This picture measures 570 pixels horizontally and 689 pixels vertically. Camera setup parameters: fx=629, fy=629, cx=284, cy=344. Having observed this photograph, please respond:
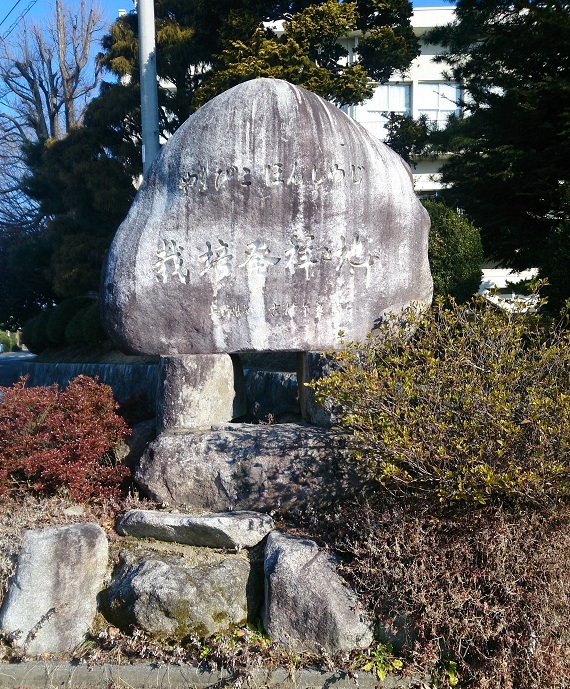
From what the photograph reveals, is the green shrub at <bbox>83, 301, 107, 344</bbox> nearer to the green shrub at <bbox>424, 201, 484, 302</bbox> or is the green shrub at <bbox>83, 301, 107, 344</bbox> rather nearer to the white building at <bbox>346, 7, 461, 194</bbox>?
the green shrub at <bbox>424, 201, 484, 302</bbox>

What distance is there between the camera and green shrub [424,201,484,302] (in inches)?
283

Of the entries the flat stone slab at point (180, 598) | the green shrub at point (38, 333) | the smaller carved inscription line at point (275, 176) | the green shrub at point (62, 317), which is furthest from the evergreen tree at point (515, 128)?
the green shrub at point (38, 333)

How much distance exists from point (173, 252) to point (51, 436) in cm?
168

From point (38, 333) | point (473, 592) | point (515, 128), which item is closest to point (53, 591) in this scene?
point (473, 592)

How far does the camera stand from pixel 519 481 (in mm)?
3102

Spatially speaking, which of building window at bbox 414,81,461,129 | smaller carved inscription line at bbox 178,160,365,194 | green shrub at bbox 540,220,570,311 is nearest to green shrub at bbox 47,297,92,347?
smaller carved inscription line at bbox 178,160,365,194

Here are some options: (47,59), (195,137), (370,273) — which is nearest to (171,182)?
(195,137)

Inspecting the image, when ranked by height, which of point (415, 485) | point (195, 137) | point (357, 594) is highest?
point (195, 137)

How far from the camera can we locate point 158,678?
10.8 feet

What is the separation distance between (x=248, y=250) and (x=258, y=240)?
11 centimetres

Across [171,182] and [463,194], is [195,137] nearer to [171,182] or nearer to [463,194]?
[171,182]

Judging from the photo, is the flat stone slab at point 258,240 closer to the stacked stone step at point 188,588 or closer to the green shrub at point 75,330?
the stacked stone step at point 188,588

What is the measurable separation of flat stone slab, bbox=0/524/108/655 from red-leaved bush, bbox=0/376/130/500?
85cm

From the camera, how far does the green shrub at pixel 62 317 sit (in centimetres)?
1294
